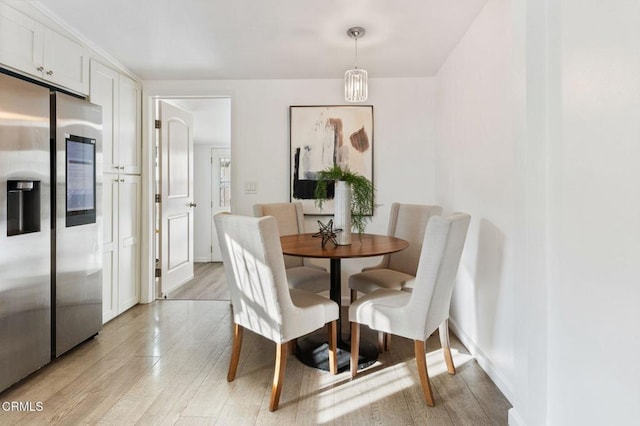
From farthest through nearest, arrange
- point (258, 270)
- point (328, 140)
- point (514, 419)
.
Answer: point (328, 140) < point (258, 270) < point (514, 419)

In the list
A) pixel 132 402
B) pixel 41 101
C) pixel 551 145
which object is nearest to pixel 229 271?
pixel 132 402

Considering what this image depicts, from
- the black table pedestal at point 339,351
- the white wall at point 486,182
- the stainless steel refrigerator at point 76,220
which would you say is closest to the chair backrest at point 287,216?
the black table pedestal at point 339,351

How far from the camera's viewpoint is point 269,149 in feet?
11.3

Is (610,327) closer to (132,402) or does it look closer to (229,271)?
(229,271)

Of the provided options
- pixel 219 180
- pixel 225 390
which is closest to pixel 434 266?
pixel 225 390

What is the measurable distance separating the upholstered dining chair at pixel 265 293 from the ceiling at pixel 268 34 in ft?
4.52

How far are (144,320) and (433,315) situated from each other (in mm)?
2454

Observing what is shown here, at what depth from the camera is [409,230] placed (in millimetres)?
2736

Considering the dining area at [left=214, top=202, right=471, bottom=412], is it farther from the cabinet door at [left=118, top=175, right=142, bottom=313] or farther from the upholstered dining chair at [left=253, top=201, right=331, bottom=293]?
the cabinet door at [left=118, top=175, right=142, bottom=313]

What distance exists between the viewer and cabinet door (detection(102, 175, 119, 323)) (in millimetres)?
2893

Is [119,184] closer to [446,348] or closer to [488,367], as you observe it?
[446,348]

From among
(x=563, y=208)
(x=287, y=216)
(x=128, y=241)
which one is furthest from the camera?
(x=128, y=241)

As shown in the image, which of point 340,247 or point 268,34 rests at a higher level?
point 268,34

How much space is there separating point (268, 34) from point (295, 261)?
1783 mm
